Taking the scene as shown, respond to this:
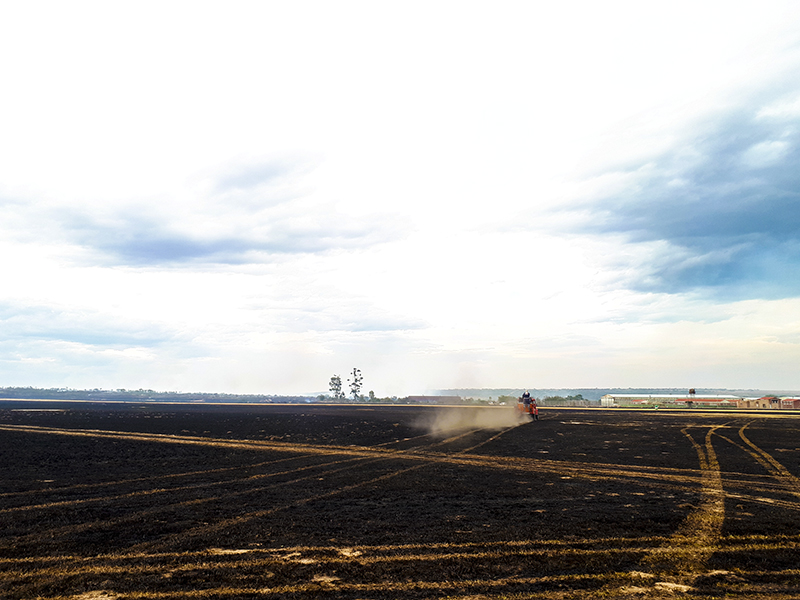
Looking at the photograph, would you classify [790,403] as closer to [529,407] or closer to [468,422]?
[529,407]

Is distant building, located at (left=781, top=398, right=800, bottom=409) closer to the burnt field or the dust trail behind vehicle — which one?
the dust trail behind vehicle

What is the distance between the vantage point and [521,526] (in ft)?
33.5

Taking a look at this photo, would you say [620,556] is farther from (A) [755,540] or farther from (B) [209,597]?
(B) [209,597]

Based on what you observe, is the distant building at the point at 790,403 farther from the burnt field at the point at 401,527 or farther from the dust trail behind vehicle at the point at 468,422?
the burnt field at the point at 401,527

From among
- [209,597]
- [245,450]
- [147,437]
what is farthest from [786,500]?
[147,437]

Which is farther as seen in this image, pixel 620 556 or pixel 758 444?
pixel 758 444

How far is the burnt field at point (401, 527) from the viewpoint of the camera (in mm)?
7223

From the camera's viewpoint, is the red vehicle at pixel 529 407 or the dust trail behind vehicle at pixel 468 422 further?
the red vehicle at pixel 529 407

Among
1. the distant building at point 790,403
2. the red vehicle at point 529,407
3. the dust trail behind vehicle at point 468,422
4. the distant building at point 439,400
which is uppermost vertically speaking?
the red vehicle at point 529,407

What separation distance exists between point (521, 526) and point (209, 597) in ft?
20.5

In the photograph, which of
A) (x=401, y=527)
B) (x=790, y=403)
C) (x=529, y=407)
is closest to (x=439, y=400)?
(x=790, y=403)

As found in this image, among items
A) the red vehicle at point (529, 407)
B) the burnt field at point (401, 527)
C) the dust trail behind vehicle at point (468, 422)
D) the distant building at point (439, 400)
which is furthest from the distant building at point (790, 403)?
the burnt field at point (401, 527)

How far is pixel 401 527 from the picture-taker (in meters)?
10.2

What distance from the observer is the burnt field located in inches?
284
